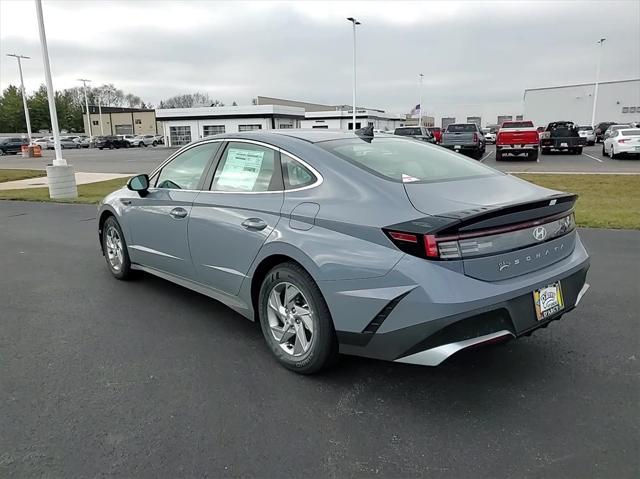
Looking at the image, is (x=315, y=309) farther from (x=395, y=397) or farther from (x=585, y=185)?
(x=585, y=185)

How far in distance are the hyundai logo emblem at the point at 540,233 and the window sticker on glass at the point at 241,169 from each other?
1.96 m

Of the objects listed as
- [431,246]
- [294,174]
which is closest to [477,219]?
[431,246]

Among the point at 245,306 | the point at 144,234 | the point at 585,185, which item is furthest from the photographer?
the point at 585,185

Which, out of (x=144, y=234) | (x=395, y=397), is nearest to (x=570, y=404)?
(x=395, y=397)

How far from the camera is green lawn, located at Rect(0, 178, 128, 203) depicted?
42.8 feet

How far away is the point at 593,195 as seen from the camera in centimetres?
1131

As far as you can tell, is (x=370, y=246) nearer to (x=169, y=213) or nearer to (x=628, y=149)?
(x=169, y=213)

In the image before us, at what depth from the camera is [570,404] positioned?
9.91ft

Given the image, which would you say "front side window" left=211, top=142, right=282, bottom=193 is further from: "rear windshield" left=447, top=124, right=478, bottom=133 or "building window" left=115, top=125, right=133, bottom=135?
"building window" left=115, top=125, right=133, bottom=135

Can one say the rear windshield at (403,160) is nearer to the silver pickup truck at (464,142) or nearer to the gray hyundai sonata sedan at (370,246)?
the gray hyundai sonata sedan at (370,246)

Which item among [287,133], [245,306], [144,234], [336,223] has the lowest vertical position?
[245,306]

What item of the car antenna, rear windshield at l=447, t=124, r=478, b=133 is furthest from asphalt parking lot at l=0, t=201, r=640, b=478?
rear windshield at l=447, t=124, r=478, b=133

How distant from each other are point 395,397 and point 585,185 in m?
12.2

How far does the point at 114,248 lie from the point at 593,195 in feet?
33.2
